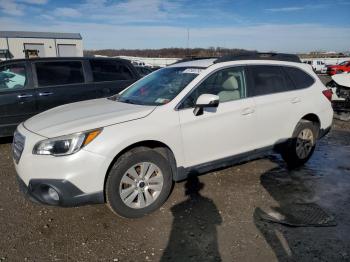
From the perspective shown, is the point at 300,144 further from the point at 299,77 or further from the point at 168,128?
the point at 168,128

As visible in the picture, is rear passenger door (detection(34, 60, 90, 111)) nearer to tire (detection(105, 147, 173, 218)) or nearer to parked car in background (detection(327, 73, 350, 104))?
tire (detection(105, 147, 173, 218))

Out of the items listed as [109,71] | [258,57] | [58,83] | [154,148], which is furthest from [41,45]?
[154,148]

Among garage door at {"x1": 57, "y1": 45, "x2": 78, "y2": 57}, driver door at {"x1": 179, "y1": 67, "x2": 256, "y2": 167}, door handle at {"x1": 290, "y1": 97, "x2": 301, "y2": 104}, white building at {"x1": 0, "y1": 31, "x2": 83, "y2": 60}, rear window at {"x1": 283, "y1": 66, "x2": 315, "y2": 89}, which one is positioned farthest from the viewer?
garage door at {"x1": 57, "y1": 45, "x2": 78, "y2": 57}

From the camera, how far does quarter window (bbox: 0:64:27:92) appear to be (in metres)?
6.07

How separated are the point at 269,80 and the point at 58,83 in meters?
4.14

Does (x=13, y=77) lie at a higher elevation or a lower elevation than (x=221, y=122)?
higher

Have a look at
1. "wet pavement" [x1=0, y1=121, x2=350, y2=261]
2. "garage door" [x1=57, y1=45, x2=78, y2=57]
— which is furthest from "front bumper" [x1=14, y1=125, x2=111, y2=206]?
"garage door" [x1=57, y1=45, x2=78, y2=57]

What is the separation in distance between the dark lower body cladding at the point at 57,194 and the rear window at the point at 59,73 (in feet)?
11.9

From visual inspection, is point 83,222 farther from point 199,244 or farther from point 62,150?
point 199,244

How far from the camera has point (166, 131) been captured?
3.59 meters

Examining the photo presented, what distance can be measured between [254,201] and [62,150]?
7.89 ft

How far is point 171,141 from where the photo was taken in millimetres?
3646

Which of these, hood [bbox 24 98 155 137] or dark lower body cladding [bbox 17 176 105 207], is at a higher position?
hood [bbox 24 98 155 137]

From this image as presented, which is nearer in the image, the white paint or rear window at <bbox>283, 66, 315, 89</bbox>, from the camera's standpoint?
the white paint
